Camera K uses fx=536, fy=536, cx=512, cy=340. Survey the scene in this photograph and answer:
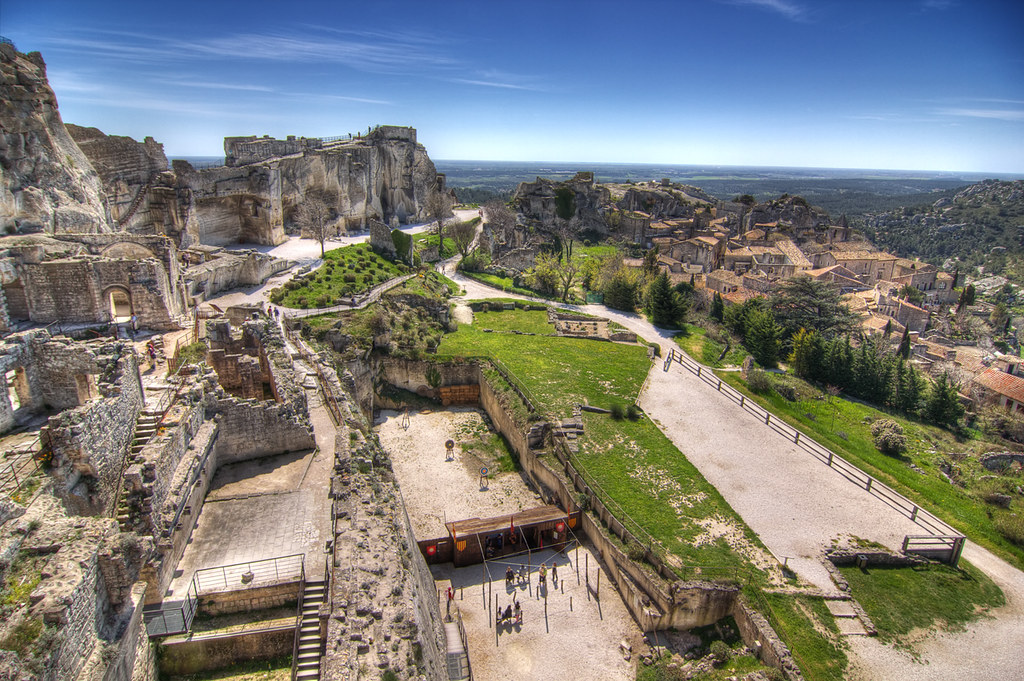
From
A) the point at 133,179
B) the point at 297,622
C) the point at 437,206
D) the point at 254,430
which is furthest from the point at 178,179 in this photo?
the point at 297,622

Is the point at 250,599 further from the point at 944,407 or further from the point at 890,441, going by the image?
the point at 944,407

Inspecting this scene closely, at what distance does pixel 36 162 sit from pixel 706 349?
118 feet

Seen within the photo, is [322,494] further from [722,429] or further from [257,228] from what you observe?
[257,228]

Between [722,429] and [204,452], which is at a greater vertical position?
[204,452]

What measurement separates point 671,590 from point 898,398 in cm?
2247

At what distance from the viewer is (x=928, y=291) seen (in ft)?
189

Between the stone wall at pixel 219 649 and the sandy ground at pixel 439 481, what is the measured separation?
6873mm

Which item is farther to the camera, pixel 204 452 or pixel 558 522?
pixel 558 522

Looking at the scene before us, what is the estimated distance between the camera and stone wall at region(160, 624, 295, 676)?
367 inches

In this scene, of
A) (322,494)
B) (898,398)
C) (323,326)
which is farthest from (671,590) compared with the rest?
(898,398)

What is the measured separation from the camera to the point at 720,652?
12.9 metres

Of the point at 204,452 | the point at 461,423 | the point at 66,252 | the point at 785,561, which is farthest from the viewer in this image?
the point at 461,423

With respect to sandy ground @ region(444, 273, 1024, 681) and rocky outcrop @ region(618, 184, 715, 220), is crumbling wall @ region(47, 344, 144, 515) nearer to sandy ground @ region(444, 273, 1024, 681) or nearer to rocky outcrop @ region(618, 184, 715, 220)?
sandy ground @ region(444, 273, 1024, 681)

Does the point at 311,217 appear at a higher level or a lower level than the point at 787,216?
lower
